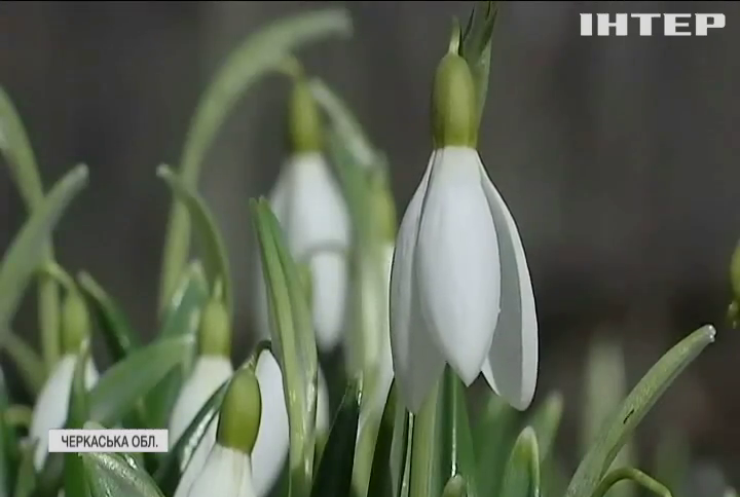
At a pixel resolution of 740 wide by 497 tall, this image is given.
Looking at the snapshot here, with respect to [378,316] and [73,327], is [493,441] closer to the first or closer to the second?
[378,316]

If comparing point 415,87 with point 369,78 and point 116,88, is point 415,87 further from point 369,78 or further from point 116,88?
point 116,88

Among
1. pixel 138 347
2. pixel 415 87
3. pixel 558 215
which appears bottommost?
pixel 138 347

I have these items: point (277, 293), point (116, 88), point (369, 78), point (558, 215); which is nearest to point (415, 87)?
point (369, 78)

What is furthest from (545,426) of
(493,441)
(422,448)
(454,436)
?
(422,448)

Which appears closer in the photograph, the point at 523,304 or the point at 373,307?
the point at 523,304

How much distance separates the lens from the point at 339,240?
91cm

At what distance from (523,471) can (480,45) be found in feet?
0.91

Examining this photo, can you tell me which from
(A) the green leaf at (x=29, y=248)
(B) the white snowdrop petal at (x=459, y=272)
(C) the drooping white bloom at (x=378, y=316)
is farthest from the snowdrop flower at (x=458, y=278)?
(A) the green leaf at (x=29, y=248)

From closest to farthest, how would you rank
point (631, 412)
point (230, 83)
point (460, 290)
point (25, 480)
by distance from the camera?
point (460, 290) → point (631, 412) → point (25, 480) → point (230, 83)

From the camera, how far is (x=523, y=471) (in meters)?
0.65

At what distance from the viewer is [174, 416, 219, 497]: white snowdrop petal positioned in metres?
0.62

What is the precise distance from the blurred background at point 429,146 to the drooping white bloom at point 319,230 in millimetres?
111

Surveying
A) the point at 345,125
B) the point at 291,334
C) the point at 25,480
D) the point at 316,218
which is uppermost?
the point at 345,125

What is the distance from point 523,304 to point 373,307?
14.5 inches
